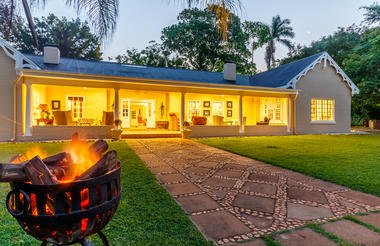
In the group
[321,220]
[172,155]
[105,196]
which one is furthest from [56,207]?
[172,155]

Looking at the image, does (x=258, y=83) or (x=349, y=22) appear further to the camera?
(x=349, y=22)

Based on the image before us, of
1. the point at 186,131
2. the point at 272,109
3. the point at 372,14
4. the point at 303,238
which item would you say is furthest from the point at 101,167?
the point at 372,14

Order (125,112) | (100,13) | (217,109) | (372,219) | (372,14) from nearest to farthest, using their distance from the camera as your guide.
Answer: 1. (100,13)
2. (372,219)
3. (125,112)
4. (217,109)
5. (372,14)

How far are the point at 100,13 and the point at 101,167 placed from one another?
1378 millimetres

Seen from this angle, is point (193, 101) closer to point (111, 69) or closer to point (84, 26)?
point (111, 69)

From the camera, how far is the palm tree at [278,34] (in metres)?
25.6

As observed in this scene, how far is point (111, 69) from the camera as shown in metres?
11.4

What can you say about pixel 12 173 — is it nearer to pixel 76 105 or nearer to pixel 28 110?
pixel 28 110

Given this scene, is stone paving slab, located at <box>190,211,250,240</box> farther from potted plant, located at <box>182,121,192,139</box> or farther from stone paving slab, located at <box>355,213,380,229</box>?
potted plant, located at <box>182,121,192,139</box>

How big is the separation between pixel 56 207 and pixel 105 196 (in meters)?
0.23

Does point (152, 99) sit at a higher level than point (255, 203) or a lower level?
higher

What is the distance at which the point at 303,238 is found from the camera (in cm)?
175

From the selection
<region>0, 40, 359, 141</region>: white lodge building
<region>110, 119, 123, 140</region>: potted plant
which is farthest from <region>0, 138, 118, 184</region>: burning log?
<region>0, 40, 359, 141</region>: white lodge building

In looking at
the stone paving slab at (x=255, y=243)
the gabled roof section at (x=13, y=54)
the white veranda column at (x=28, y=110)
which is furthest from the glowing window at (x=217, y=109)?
the stone paving slab at (x=255, y=243)
